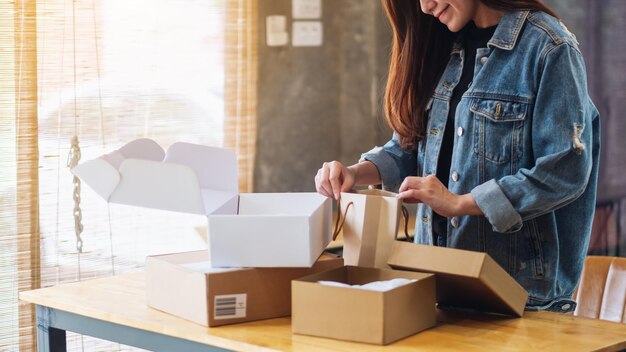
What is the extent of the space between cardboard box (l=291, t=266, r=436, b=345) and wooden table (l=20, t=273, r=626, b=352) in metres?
0.02

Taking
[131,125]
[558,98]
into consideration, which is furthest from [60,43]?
[558,98]

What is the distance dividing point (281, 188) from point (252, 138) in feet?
0.98

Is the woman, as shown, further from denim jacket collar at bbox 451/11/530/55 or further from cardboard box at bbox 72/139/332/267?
cardboard box at bbox 72/139/332/267

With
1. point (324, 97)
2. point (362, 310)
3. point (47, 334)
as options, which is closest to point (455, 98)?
point (362, 310)

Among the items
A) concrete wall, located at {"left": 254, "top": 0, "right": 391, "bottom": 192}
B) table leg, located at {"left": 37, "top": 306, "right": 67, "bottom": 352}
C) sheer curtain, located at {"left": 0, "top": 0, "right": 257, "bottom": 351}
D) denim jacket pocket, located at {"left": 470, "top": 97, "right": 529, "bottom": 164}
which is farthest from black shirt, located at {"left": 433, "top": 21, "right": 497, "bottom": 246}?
concrete wall, located at {"left": 254, "top": 0, "right": 391, "bottom": 192}

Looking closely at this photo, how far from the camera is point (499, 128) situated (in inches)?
74.0

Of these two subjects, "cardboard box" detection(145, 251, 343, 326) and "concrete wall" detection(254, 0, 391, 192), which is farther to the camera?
"concrete wall" detection(254, 0, 391, 192)

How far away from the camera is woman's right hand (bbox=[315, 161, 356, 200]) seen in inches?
77.3

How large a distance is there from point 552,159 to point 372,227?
0.38m

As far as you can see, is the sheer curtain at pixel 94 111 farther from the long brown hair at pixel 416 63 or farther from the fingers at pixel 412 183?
the fingers at pixel 412 183

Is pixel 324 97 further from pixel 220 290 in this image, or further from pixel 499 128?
pixel 220 290

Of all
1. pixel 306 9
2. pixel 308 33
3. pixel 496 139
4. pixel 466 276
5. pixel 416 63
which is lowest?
pixel 466 276

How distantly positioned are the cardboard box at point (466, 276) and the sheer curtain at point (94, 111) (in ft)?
6.10

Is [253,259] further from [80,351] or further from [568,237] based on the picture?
[80,351]
